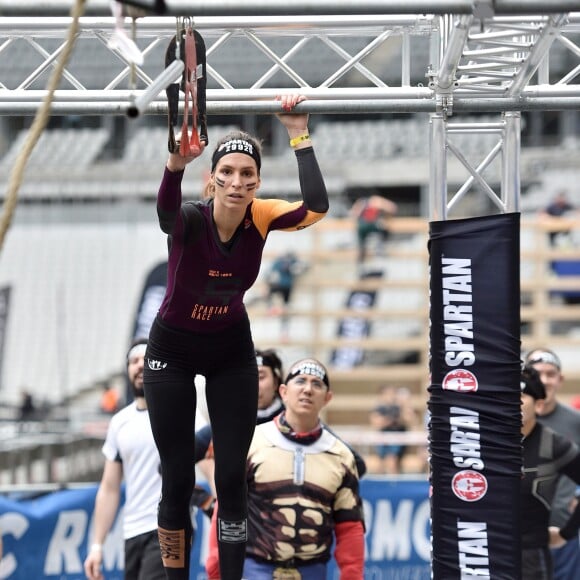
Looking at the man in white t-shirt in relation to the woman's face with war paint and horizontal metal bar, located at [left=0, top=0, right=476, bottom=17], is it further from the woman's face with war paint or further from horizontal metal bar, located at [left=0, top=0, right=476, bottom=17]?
horizontal metal bar, located at [left=0, top=0, right=476, bottom=17]

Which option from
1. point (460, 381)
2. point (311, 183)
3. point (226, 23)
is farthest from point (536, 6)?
point (226, 23)

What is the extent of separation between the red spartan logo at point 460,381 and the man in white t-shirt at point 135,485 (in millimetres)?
1758

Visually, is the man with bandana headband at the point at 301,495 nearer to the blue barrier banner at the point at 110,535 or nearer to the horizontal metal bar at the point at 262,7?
the horizontal metal bar at the point at 262,7

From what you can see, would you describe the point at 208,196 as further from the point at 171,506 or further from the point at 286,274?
the point at 286,274

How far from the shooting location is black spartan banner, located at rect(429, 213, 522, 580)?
5.18 meters

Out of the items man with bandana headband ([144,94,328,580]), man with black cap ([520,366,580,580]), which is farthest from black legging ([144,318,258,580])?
man with black cap ([520,366,580,580])

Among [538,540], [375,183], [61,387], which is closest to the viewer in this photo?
[538,540]

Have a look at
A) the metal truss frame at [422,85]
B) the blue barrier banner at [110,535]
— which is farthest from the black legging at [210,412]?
the blue barrier banner at [110,535]

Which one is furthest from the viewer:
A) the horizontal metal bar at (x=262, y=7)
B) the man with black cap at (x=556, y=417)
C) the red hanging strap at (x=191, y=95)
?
the man with black cap at (x=556, y=417)

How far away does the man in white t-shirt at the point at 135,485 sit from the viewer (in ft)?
20.0

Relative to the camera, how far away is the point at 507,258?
519cm

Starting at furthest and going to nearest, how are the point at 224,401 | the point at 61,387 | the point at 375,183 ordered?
the point at 375,183 < the point at 61,387 < the point at 224,401

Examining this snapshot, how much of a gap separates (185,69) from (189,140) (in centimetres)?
27

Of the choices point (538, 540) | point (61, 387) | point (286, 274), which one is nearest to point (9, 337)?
point (61, 387)
